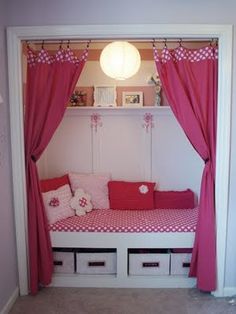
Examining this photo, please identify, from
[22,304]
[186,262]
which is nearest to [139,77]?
[186,262]

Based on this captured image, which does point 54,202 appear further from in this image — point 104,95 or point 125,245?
point 104,95

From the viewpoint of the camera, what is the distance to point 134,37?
249 centimetres

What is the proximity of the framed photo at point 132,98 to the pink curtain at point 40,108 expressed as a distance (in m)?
0.94

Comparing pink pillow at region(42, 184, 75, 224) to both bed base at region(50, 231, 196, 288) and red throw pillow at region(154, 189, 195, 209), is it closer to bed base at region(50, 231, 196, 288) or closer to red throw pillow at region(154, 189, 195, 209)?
bed base at region(50, 231, 196, 288)

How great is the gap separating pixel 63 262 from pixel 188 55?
207cm

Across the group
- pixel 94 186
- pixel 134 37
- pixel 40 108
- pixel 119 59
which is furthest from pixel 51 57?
pixel 94 186

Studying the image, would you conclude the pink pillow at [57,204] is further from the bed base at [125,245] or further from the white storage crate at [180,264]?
the white storage crate at [180,264]

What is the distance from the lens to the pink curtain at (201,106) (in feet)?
8.42

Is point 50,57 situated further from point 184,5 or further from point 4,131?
point 184,5

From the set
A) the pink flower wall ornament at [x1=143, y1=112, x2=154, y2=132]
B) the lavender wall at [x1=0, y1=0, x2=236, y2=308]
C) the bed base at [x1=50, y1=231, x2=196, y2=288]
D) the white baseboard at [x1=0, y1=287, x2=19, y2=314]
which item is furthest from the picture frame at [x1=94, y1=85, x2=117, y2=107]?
the white baseboard at [x1=0, y1=287, x2=19, y2=314]

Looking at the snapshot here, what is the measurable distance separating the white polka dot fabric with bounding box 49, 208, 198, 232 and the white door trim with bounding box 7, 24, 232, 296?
0.35 metres

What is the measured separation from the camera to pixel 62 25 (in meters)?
2.47

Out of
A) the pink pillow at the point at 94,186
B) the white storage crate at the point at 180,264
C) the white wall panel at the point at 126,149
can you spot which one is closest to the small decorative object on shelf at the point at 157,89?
the white wall panel at the point at 126,149

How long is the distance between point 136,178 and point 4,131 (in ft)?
5.21
